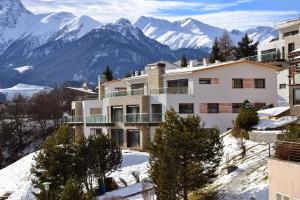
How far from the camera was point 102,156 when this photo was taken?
145 ft

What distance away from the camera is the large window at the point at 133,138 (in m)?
63.0

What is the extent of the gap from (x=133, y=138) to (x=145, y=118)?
2920 mm

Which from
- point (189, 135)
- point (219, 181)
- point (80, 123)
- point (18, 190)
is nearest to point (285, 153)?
point (189, 135)

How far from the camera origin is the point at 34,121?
120250 millimetres

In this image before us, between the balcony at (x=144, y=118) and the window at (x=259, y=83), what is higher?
the window at (x=259, y=83)

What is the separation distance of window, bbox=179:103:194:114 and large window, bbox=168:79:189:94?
130cm

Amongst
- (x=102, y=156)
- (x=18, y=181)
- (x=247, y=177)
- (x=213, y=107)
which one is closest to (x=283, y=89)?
(x=213, y=107)

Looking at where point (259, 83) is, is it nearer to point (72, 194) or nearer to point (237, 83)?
point (237, 83)

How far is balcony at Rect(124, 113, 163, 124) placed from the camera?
61.2m

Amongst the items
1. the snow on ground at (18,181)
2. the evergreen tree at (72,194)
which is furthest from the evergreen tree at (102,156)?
the evergreen tree at (72,194)

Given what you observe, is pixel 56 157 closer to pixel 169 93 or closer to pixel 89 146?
pixel 89 146

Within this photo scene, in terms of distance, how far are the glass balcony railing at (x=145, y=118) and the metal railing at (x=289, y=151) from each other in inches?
1573

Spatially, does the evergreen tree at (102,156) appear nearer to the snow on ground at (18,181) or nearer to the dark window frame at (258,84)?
the snow on ground at (18,181)

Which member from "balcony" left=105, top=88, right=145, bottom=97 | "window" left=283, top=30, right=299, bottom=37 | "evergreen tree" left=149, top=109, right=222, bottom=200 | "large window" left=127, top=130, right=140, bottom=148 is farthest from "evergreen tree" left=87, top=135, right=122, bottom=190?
"window" left=283, top=30, right=299, bottom=37
